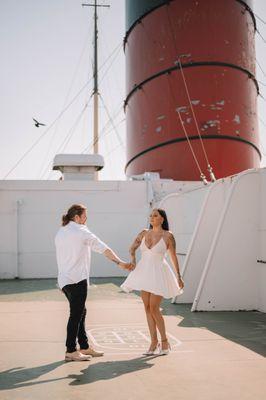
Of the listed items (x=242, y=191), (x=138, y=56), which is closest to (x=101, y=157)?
(x=138, y=56)

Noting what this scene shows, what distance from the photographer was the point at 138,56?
17.0 meters

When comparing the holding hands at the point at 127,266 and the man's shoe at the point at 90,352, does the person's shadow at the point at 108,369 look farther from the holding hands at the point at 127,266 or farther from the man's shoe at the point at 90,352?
the holding hands at the point at 127,266

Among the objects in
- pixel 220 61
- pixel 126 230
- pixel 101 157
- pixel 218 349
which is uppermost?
pixel 220 61

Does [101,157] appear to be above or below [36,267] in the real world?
above

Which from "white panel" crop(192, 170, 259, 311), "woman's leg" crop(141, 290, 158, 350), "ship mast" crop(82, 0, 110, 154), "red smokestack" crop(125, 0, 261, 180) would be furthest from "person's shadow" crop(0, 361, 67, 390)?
"ship mast" crop(82, 0, 110, 154)

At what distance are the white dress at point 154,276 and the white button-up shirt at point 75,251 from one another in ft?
1.65

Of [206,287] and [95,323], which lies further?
[206,287]

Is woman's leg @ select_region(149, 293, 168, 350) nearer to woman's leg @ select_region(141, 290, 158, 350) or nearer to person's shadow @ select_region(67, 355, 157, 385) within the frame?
woman's leg @ select_region(141, 290, 158, 350)

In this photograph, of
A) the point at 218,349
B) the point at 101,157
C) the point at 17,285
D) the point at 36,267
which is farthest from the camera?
the point at 101,157

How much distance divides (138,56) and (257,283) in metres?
11.2

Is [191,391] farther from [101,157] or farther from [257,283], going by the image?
[101,157]

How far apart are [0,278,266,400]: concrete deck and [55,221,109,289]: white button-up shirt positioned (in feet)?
2.66

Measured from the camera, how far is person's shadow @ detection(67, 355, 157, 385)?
4.07 meters

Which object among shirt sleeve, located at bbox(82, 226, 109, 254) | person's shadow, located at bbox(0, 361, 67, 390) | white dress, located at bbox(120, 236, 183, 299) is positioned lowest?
person's shadow, located at bbox(0, 361, 67, 390)
